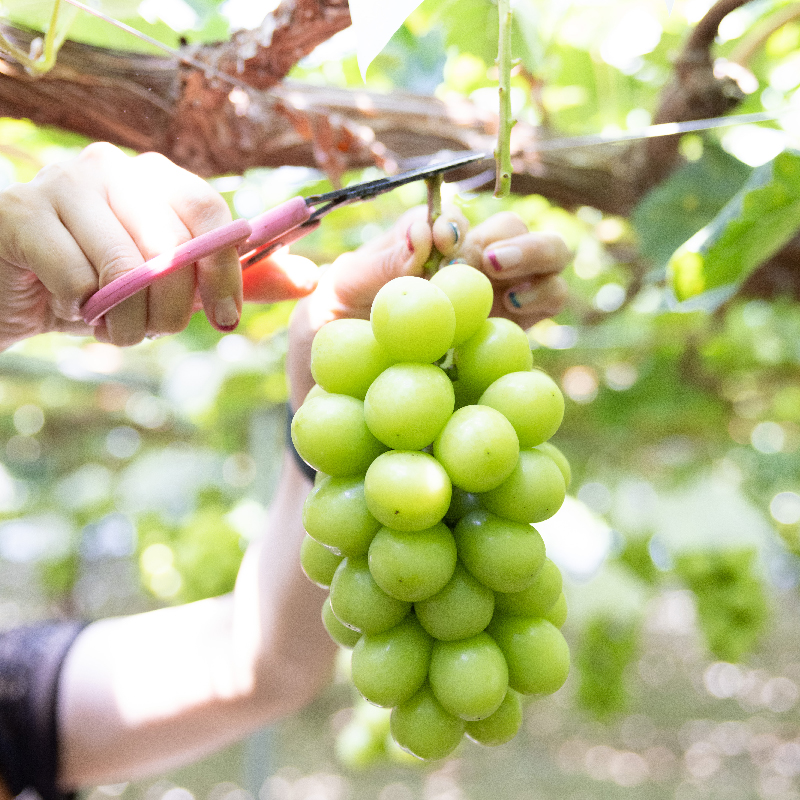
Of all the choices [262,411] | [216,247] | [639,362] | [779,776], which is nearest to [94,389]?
[262,411]

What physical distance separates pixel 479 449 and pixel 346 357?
9 cm

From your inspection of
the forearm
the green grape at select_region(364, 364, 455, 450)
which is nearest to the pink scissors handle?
the green grape at select_region(364, 364, 455, 450)

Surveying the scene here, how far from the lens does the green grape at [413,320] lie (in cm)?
31

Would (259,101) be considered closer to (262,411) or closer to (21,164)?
(21,164)

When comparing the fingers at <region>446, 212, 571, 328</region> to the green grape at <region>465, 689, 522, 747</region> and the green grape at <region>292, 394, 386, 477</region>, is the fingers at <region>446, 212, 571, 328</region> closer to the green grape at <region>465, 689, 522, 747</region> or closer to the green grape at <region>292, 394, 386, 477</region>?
the green grape at <region>292, 394, 386, 477</region>

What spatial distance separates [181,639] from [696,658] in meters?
3.12

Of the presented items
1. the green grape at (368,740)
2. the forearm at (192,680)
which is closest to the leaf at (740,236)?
the forearm at (192,680)

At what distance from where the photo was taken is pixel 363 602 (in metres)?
0.33

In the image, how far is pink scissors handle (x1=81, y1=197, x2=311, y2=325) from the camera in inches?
13.0

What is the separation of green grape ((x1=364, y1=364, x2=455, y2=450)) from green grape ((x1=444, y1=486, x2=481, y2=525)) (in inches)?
1.9

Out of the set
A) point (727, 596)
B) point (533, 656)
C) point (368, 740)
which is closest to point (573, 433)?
point (727, 596)

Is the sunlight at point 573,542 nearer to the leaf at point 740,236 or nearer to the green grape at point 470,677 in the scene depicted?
the leaf at point 740,236

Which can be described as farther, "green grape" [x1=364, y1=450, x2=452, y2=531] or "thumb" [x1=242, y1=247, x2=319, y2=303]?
"thumb" [x1=242, y1=247, x2=319, y2=303]

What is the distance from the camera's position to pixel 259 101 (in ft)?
1.98
